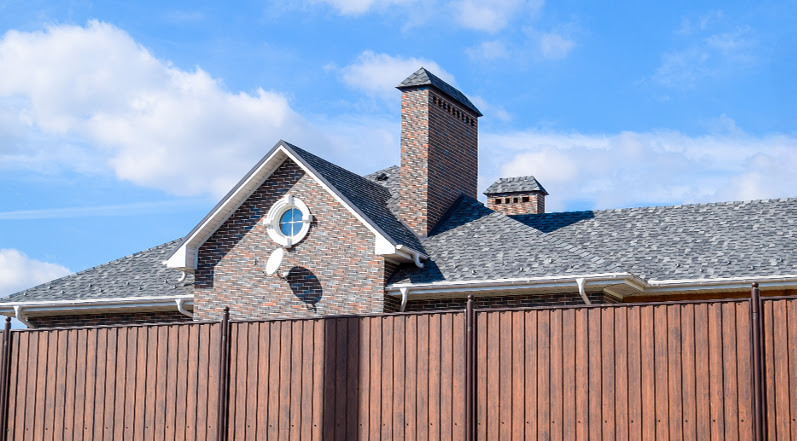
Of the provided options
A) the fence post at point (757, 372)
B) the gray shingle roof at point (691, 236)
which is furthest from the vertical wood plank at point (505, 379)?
the gray shingle roof at point (691, 236)

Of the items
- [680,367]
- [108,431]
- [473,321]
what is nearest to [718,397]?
[680,367]

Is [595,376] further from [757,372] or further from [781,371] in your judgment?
[781,371]

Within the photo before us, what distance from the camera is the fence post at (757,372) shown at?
32.5 feet

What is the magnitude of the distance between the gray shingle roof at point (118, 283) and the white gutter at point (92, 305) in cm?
15

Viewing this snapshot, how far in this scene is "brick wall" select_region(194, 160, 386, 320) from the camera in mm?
16125

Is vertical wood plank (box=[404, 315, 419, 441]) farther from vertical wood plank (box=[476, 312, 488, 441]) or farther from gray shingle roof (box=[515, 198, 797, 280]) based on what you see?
gray shingle roof (box=[515, 198, 797, 280])

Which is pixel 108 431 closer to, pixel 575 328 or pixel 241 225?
pixel 241 225

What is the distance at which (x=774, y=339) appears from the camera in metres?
9.98

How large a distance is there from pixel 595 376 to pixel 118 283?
10777 millimetres

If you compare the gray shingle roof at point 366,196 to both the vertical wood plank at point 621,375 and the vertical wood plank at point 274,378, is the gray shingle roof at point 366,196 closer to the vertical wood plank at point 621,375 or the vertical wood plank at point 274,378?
the vertical wood plank at point 274,378

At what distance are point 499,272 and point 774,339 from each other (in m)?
6.08

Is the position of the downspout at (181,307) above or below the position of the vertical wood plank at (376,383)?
above

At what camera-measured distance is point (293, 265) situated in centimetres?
1655

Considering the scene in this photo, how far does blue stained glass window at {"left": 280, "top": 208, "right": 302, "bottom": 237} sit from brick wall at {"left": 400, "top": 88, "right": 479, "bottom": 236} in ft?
8.00
